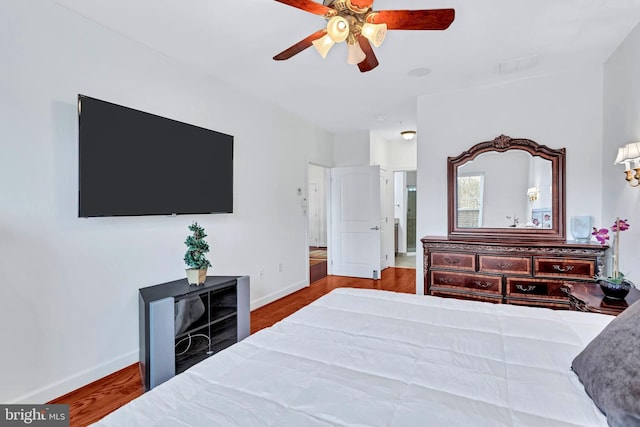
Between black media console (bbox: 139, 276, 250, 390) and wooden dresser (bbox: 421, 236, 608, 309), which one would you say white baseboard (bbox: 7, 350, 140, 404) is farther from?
wooden dresser (bbox: 421, 236, 608, 309)

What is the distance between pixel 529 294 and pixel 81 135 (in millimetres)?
3918

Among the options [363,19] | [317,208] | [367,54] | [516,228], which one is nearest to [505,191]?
[516,228]

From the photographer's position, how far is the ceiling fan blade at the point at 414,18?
5.45ft

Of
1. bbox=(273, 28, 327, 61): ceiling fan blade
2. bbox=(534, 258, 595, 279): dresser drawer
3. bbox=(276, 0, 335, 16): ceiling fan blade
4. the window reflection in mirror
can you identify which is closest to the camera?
A: bbox=(276, 0, 335, 16): ceiling fan blade

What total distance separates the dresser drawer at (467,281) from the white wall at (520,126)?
0.48m

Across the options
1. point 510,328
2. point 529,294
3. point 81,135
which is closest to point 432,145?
point 529,294

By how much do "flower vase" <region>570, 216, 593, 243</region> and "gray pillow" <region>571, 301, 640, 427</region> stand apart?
8.48ft

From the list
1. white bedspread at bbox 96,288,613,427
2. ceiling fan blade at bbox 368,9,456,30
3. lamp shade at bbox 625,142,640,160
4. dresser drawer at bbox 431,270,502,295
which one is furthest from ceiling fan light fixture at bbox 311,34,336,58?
dresser drawer at bbox 431,270,502,295

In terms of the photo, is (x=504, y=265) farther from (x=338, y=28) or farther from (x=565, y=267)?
(x=338, y=28)

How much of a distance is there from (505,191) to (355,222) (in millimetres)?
2480

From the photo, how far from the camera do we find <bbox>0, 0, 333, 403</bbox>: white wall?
1954 mm

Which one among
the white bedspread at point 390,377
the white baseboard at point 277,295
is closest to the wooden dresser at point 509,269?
the white bedspread at point 390,377

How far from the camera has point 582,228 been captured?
10.5 feet

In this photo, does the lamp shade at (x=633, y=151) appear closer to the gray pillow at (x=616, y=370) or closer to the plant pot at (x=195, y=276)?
the gray pillow at (x=616, y=370)
